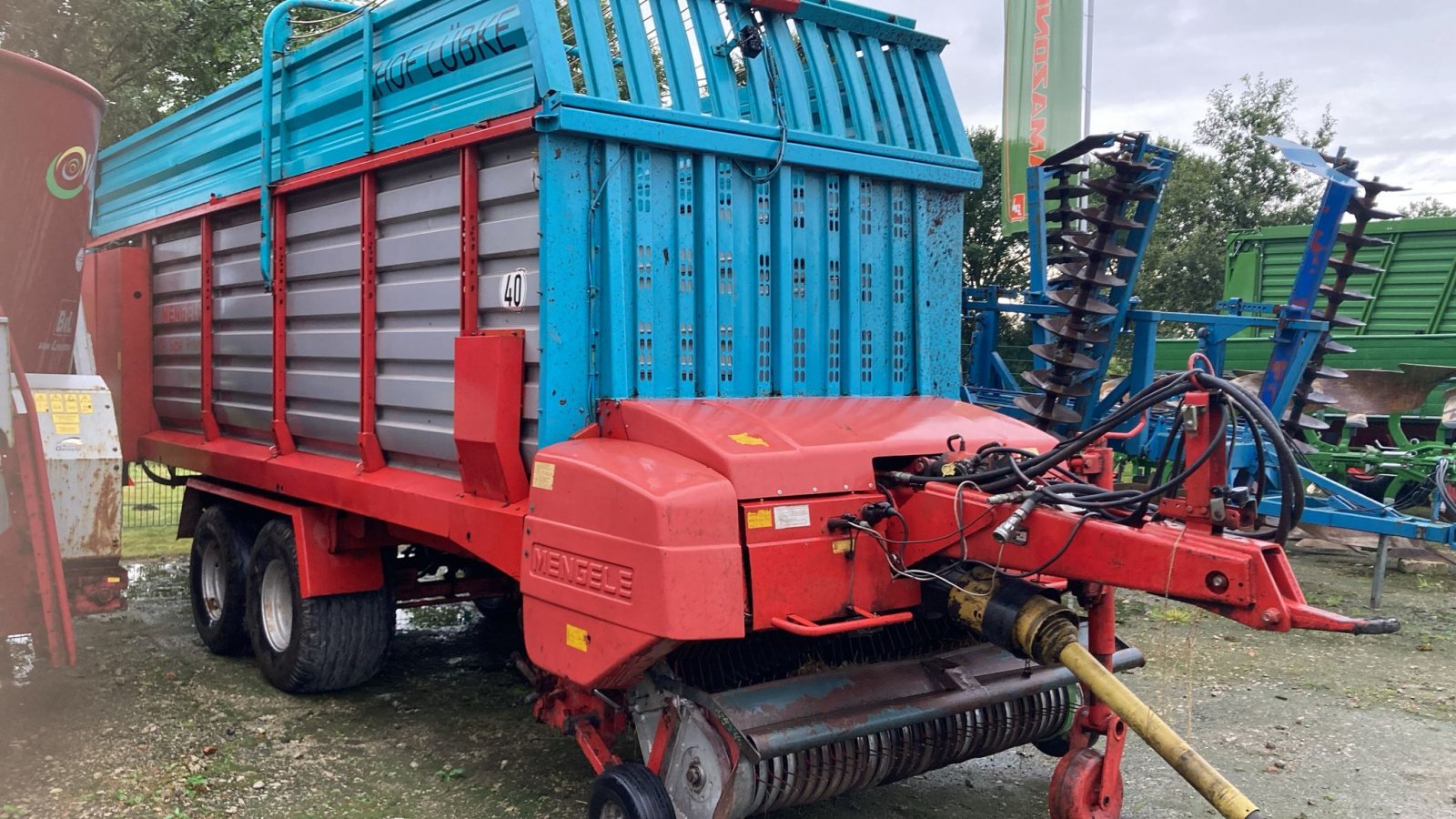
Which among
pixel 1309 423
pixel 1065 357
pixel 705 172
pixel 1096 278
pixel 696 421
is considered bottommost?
pixel 1309 423

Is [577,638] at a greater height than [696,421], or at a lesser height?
lesser

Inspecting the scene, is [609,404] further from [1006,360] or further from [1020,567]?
[1006,360]

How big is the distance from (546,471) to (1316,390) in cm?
912

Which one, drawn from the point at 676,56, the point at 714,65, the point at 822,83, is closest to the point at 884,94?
the point at 822,83

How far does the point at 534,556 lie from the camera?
138 inches

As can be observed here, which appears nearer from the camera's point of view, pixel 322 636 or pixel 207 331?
pixel 322 636

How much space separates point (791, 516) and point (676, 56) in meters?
1.74

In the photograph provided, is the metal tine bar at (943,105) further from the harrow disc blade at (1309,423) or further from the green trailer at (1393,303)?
the green trailer at (1393,303)

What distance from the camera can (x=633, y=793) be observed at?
3.32m

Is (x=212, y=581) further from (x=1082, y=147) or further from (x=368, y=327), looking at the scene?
(x=1082, y=147)

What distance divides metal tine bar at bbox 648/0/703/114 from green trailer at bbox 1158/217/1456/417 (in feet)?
27.5

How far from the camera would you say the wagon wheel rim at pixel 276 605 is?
5484mm

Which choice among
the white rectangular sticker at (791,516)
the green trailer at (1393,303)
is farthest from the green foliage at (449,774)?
the green trailer at (1393,303)

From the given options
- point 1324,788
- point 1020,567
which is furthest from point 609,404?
point 1324,788
